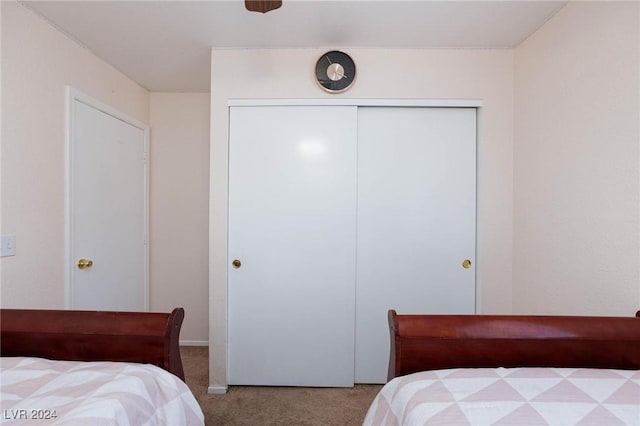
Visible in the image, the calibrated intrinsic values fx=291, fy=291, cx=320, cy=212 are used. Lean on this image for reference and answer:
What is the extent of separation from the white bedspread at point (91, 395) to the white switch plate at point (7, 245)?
71cm

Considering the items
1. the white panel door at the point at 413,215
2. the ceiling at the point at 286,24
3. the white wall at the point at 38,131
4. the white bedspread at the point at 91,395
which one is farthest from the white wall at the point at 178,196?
the white bedspread at the point at 91,395

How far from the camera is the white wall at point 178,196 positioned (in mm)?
2615

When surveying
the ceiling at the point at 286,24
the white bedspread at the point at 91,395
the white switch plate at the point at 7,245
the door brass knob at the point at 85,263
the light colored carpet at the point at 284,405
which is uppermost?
the ceiling at the point at 286,24

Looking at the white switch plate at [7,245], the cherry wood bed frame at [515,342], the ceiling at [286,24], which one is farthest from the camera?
the ceiling at [286,24]

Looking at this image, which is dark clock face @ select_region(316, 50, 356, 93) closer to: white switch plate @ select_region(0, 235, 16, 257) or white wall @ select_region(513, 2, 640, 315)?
white wall @ select_region(513, 2, 640, 315)

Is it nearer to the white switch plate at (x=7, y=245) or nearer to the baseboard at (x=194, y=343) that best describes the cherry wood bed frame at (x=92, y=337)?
the white switch plate at (x=7, y=245)

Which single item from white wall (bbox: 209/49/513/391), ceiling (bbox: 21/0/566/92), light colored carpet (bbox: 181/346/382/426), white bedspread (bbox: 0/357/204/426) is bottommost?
light colored carpet (bbox: 181/346/382/426)

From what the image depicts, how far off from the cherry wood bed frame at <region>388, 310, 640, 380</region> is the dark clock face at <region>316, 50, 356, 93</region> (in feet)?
4.90

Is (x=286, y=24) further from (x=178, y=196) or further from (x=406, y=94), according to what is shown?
(x=178, y=196)

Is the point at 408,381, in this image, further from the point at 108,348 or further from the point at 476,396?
the point at 108,348

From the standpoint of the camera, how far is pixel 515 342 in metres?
1.03

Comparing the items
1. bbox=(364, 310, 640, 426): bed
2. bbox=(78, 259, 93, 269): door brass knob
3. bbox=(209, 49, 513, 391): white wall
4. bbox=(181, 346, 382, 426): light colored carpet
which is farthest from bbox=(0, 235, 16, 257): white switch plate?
bbox=(364, 310, 640, 426): bed

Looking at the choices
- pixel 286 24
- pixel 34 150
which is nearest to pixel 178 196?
pixel 34 150

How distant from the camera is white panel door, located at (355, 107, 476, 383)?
6.49 feet
